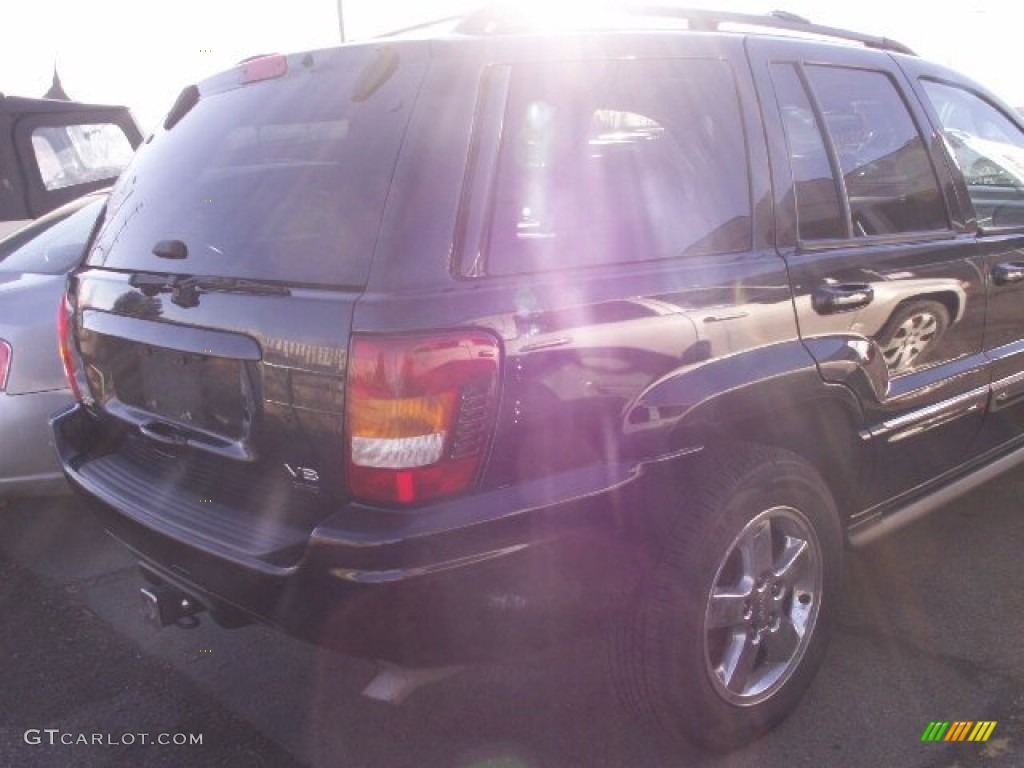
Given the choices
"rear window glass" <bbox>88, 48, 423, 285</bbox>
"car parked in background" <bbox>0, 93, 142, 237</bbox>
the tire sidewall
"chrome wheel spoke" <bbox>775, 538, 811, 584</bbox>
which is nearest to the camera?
"rear window glass" <bbox>88, 48, 423, 285</bbox>

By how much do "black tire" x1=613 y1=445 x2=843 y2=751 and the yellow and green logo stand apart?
347mm

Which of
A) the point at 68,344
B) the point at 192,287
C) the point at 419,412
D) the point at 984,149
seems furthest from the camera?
the point at 984,149

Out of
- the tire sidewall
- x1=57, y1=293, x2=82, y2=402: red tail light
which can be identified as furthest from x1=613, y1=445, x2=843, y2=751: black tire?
x1=57, y1=293, x2=82, y2=402: red tail light

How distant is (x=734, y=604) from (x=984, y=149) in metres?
2.22

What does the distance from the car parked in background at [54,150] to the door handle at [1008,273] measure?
19.6 feet

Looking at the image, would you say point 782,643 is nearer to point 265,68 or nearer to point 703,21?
point 703,21

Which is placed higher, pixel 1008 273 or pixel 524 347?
pixel 524 347

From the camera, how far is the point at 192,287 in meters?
2.22

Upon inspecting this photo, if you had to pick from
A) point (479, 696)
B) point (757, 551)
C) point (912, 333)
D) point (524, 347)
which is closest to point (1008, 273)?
point (912, 333)

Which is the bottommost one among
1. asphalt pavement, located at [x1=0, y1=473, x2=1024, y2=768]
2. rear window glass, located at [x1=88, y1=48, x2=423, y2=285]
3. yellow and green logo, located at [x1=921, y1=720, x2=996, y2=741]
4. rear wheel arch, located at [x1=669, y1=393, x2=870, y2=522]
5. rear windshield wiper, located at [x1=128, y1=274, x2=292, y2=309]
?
asphalt pavement, located at [x1=0, y1=473, x2=1024, y2=768]

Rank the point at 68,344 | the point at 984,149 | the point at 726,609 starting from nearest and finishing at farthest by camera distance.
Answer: the point at 726,609, the point at 68,344, the point at 984,149

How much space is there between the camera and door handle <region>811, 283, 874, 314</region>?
2.52m

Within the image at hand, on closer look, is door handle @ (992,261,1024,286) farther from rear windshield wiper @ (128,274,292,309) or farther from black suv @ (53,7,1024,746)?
rear windshield wiper @ (128,274,292,309)

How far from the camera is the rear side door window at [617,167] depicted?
2.04m
